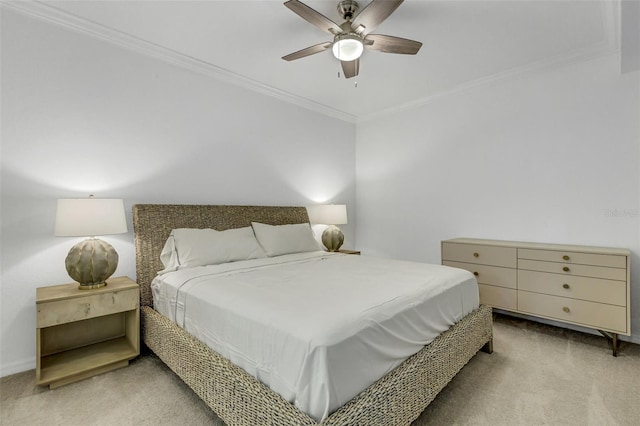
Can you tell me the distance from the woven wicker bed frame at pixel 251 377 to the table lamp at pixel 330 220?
5.52ft

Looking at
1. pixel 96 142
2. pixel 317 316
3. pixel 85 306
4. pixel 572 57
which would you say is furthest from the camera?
pixel 572 57

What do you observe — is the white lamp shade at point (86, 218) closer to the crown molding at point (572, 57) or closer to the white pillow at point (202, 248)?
the white pillow at point (202, 248)

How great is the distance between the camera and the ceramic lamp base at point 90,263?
2096mm

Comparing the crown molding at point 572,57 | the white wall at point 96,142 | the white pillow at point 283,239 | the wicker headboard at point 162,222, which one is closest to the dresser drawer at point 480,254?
the white pillow at point 283,239

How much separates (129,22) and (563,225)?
422cm

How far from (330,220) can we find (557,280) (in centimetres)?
236

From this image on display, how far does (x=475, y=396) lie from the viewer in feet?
5.98

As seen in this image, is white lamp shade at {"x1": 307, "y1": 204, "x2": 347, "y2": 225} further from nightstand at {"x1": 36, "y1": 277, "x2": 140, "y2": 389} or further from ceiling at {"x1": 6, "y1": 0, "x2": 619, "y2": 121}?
nightstand at {"x1": 36, "y1": 277, "x2": 140, "y2": 389}

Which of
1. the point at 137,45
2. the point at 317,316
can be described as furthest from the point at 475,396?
the point at 137,45

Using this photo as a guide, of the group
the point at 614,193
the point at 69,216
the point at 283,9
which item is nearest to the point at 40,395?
the point at 69,216

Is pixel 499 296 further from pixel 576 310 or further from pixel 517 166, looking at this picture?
pixel 517 166

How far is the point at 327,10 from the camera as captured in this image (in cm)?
223

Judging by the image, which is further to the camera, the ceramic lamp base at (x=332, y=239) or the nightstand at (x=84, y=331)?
the ceramic lamp base at (x=332, y=239)

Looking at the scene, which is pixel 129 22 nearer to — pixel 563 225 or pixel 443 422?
pixel 443 422
